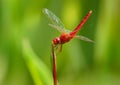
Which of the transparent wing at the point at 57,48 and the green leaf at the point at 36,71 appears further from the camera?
the green leaf at the point at 36,71

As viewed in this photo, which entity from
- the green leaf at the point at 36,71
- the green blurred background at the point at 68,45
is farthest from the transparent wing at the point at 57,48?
the green blurred background at the point at 68,45

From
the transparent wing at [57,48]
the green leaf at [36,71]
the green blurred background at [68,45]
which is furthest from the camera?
the green blurred background at [68,45]

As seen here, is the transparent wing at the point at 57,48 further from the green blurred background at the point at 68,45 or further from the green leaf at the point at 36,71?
the green blurred background at the point at 68,45

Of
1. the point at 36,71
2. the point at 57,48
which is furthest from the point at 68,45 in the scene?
the point at 57,48

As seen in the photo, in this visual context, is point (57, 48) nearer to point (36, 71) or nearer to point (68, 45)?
point (36, 71)

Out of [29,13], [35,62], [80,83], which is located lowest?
[80,83]

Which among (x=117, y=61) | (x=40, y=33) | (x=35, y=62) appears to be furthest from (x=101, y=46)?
(x=35, y=62)

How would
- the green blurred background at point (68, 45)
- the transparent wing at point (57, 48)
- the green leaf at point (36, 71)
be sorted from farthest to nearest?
1. the green blurred background at point (68, 45)
2. the green leaf at point (36, 71)
3. the transparent wing at point (57, 48)

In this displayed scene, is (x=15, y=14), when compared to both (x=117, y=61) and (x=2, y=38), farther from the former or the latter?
(x=117, y=61)
